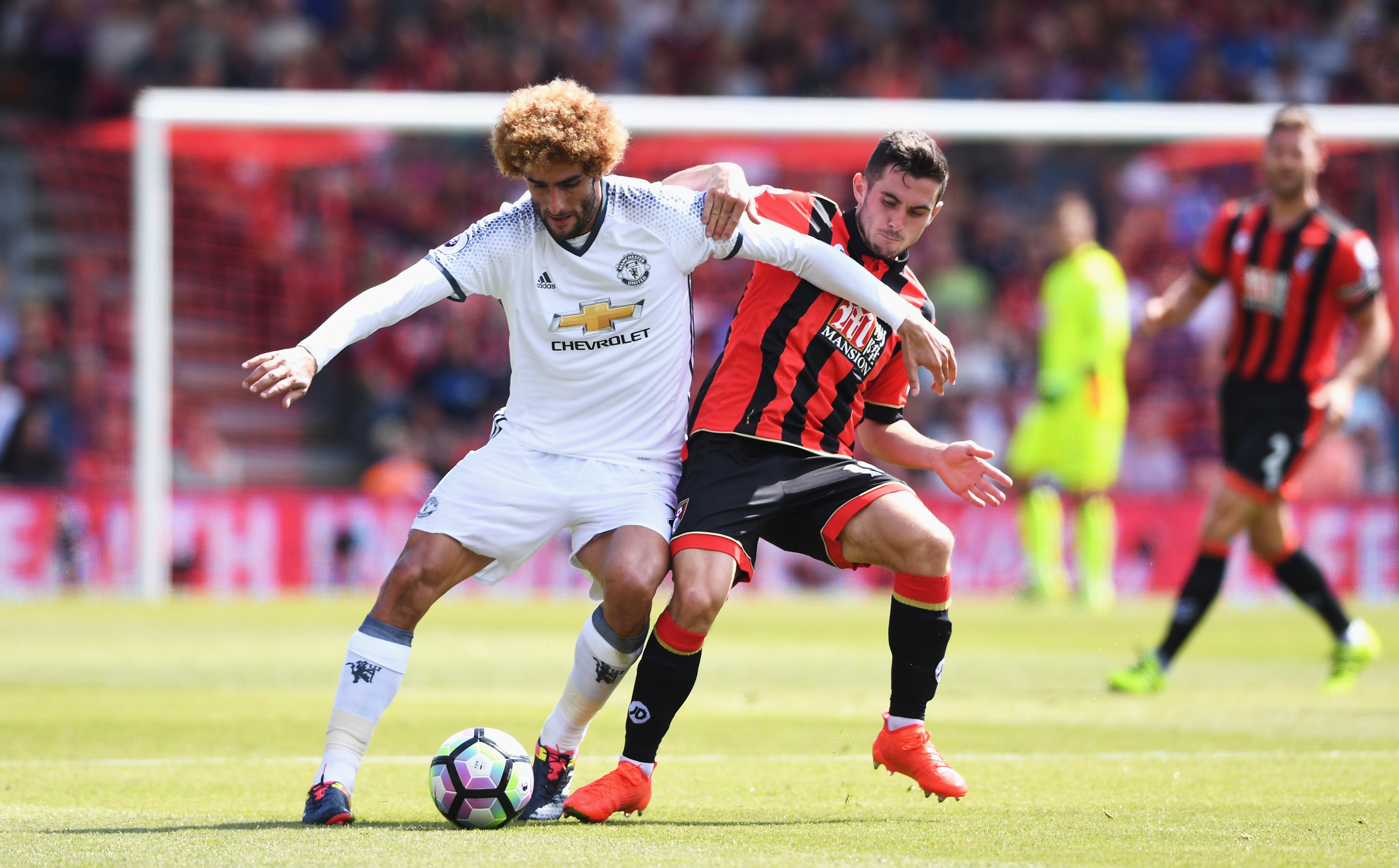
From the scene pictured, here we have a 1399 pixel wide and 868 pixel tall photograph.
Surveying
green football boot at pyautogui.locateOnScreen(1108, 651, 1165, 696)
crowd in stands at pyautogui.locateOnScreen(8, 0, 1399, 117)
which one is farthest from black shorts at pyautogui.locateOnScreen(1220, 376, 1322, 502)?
crowd in stands at pyautogui.locateOnScreen(8, 0, 1399, 117)

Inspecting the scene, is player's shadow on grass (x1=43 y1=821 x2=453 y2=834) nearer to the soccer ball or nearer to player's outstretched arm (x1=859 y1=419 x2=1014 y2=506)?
the soccer ball

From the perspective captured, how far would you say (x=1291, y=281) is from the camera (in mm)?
8531

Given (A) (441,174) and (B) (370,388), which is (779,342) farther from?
(A) (441,174)

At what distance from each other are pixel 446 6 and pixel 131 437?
23.0 ft

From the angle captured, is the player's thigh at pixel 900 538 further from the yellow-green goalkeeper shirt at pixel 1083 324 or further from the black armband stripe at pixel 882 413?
the yellow-green goalkeeper shirt at pixel 1083 324

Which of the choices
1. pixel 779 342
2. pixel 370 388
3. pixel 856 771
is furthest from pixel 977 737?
pixel 370 388

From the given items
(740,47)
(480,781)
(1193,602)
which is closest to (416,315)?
(740,47)

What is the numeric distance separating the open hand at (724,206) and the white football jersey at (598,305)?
4cm

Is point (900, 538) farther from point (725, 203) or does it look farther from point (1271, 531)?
point (1271, 531)

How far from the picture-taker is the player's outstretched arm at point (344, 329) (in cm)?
453

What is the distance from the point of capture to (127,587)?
14.8 meters

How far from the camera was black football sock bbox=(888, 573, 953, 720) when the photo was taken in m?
5.25

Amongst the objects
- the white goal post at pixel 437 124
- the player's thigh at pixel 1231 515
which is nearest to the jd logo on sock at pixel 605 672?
the player's thigh at pixel 1231 515

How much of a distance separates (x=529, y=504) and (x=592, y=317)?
0.59 metres
